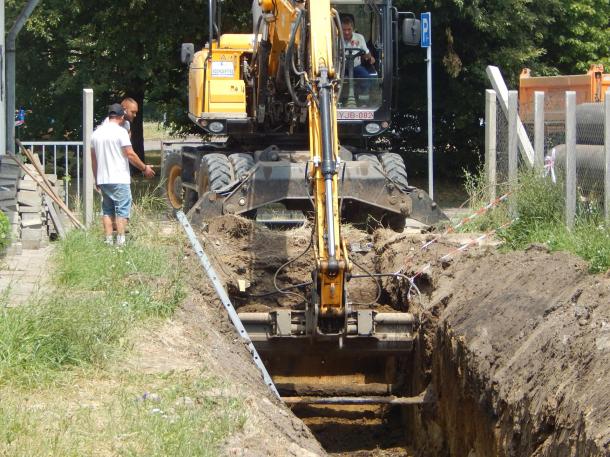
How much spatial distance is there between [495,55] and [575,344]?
17311 millimetres

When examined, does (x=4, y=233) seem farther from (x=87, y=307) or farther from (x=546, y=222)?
(x=546, y=222)

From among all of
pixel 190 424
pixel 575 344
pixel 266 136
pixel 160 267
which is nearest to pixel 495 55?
pixel 266 136

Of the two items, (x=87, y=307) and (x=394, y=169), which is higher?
(x=394, y=169)

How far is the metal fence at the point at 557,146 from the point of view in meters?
11.3

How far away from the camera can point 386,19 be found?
13.7 m

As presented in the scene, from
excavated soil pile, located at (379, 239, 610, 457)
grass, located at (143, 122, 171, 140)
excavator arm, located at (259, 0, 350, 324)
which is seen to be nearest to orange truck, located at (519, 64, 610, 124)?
excavator arm, located at (259, 0, 350, 324)

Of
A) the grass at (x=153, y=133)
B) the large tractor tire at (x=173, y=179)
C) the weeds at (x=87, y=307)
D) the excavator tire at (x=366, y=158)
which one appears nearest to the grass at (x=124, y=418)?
the weeds at (x=87, y=307)

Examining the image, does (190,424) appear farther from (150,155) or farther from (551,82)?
(150,155)

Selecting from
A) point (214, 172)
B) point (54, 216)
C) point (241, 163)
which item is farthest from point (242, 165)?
point (54, 216)

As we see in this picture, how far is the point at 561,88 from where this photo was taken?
16969 mm

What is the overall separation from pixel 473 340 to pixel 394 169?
5294mm

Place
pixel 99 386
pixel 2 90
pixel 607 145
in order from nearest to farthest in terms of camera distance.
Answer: pixel 99 386, pixel 607 145, pixel 2 90

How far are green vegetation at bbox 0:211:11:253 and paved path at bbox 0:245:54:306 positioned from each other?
15 cm

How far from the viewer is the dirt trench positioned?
702 centimetres
